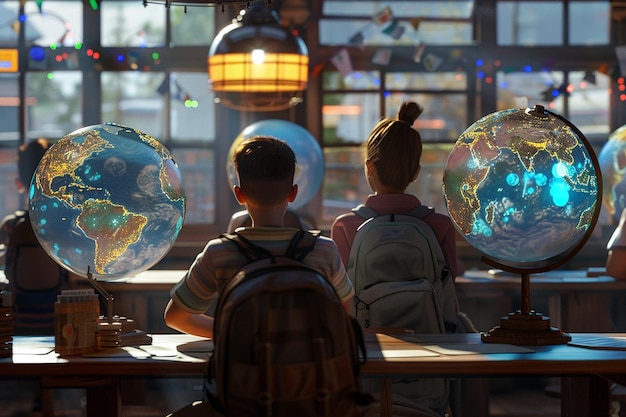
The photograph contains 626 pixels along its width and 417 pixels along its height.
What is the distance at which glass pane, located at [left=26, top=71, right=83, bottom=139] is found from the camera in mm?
7359

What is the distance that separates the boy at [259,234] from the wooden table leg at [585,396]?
0.73 meters

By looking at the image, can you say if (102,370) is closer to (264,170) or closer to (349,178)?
(264,170)

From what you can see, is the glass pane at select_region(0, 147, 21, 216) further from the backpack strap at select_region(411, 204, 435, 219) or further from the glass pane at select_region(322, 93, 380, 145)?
the backpack strap at select_region(411, 204, 435, 219)

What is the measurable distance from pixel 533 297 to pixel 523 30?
6.37 ft

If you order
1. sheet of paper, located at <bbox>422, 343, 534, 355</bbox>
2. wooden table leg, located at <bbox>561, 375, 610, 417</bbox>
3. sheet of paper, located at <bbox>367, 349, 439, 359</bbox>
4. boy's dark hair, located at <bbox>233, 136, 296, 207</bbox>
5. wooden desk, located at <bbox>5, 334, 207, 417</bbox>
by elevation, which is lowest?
wooden table leg, located at <bbox>561, 375, 610, 417</bbox>

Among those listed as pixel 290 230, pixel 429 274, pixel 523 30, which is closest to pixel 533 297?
pixel 523 30

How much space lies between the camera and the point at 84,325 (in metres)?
3.03

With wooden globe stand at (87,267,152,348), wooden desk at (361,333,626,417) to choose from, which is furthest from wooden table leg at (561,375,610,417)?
wooden globe stand at (87,267,152,348)

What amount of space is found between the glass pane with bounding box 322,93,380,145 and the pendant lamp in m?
1.50

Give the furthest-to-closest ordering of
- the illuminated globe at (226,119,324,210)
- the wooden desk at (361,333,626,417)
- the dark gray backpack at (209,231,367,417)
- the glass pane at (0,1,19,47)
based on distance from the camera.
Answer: the glass pane at (0,1,19,47), the illuminated globe at (226,119,324,210), the wooden desk at (361,333,626,417), the dark gray backpack at (209,231,367,417)

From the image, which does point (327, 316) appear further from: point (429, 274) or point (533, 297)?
point (533, 297)

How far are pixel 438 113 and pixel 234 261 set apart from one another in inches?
186

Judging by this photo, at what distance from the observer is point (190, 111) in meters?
7.38

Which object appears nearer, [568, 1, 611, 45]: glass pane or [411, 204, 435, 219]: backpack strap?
[411, 204, 435, 219]: backpack strap
